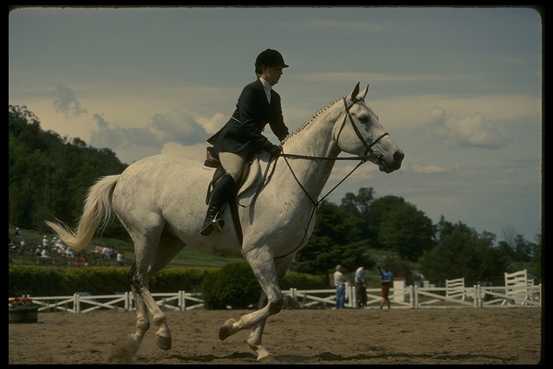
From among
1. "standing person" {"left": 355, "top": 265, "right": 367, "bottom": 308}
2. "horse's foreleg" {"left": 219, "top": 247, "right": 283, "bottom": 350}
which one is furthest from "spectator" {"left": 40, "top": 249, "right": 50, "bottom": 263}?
"horse's foreleg" {"left": 219, "top": 247, "right": 283, "bottom": 350}

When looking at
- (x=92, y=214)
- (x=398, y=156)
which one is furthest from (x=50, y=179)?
(x=398, y=156)

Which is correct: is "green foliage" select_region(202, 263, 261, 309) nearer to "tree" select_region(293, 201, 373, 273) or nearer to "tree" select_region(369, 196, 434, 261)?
"tree" select_region(293, 201, 373, 273)

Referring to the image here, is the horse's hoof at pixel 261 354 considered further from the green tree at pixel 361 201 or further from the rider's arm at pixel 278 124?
the green tree at pixel 361 201

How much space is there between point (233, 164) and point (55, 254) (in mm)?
50751

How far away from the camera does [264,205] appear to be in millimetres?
9898

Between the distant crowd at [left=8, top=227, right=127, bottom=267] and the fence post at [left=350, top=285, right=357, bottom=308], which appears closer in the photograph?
the fence post at [left=350, top=285, right=357, bottom=308]

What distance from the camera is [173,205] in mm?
10703

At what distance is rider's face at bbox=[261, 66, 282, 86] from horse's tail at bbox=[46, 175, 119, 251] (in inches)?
107

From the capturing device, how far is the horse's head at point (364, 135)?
957cm

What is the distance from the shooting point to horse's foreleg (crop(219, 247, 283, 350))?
9664 millimetres

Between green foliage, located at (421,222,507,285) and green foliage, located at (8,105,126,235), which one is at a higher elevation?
green foliage, located at (8,105,126,235)

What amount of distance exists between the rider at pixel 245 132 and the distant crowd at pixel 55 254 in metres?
45.0

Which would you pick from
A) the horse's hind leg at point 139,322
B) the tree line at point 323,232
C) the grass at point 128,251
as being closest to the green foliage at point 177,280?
the tree line at point 323,232

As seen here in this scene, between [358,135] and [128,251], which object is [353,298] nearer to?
[358,135]
